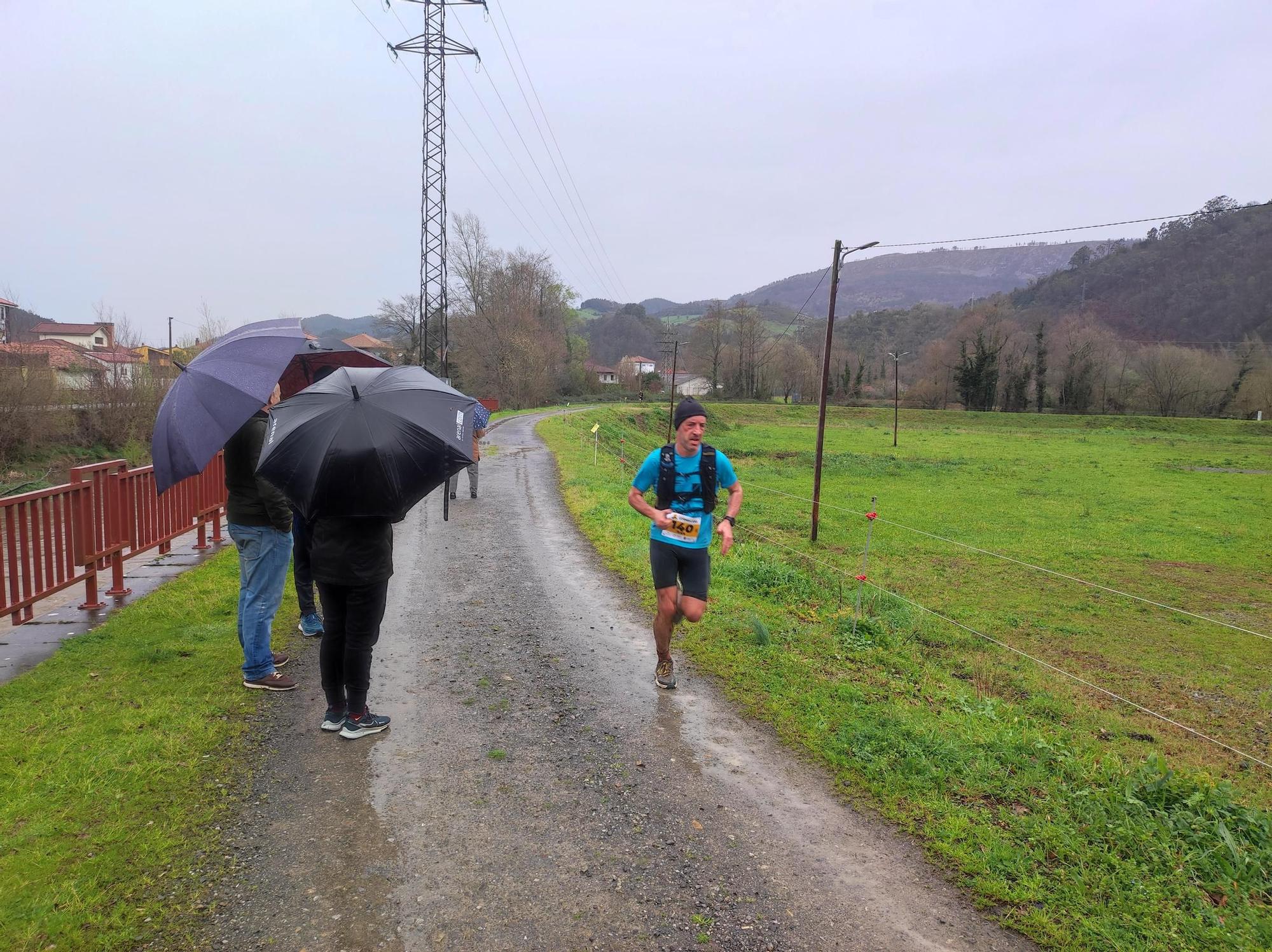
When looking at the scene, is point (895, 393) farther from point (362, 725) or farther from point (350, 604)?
point (350, 604)

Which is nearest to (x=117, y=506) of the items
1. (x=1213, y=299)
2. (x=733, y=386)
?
(x=733, y=386)

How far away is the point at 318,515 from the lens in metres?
3.89

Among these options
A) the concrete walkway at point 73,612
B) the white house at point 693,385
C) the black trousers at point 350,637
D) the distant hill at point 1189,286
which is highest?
the distant hill at point 1189,286

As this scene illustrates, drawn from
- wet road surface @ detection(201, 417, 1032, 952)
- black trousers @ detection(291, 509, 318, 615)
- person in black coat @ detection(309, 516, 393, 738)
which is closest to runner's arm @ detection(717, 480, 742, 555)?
wet road surface @ detection(201, 417, 1032, 952)

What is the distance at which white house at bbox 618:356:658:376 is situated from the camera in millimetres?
93125

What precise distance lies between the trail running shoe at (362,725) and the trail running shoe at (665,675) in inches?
76.3

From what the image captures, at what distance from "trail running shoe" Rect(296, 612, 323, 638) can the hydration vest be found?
3.18m

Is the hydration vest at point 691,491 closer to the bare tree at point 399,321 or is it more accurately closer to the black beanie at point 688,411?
the black beanie at point 688,411

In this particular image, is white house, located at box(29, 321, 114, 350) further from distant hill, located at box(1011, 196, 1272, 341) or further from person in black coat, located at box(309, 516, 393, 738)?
distant hill, located at box(1011, 196, 1272, 341)

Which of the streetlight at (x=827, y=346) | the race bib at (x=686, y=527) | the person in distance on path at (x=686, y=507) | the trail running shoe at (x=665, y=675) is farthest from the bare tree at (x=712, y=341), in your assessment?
the race bib at (x=686, y=527)

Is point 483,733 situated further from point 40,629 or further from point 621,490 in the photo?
point 621,490

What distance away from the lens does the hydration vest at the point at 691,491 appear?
4.93 m

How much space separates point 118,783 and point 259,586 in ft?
4.65

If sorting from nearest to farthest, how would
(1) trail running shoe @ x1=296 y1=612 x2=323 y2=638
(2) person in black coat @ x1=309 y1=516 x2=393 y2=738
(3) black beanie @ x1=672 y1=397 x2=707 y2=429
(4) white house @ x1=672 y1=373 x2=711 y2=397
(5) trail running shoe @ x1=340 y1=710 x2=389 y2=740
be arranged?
(2) person in black coat @ x1=309 y1=516 x2=393 y2=738 < (5) trail running shoe @ x1=340 y1=710 x2=389 y2=740 < (3) black beanie @ x1=672 y1=397 x2=707 y2=429 < (1) trail running shoe @ x1=296 y1=612 x2=323 y2=638 < (4) white house @ x1=672 y1=373 x2=711 y2=397
